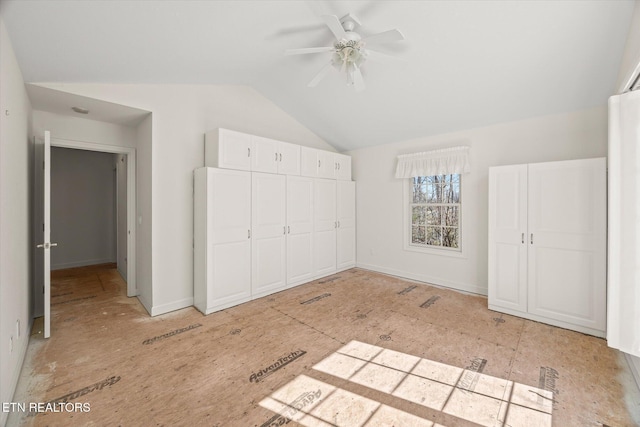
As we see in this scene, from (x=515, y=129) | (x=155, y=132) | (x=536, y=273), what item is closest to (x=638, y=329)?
(x=536, y=273)

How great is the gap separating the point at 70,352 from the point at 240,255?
182 centimetres

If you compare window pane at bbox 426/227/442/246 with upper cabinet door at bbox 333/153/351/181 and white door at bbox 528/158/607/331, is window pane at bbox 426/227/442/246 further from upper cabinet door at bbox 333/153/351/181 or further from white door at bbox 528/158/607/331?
upper cabinet door at bbox 333/153/351/181

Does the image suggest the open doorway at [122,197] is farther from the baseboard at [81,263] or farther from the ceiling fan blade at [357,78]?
the ceiling fan blade at [357,78]

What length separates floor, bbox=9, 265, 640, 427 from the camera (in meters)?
1.79

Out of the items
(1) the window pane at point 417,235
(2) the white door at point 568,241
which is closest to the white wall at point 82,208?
(1) the window pane at point 417,235

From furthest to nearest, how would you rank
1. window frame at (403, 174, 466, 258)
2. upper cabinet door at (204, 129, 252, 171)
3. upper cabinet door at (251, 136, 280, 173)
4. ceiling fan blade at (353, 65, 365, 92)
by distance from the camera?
window frame at (403, 174, 466, 258)
upper cabinet door at (251, 136, 280, 173)
upper cabinet door at (204, 129, 252, 171)
ceiling fan blade at (353, 65, 365, 92)

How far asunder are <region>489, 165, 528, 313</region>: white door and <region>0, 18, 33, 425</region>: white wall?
4486mm

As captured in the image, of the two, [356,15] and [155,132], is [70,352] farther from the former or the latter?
[356,15]

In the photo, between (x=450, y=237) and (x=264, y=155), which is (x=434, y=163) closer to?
(x=450, y=237)

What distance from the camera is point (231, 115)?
3975 millimetres

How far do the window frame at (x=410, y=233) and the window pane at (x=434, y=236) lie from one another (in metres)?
0.08

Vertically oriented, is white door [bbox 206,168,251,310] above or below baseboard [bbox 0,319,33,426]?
above

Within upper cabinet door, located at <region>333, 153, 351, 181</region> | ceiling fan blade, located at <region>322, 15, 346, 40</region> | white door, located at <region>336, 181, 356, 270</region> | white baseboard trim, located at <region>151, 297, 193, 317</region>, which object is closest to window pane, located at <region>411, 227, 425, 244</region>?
white door, located at <region>336, 181, 356, 270</region>

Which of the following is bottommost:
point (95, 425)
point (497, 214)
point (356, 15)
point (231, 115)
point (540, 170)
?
point (95, 425)
